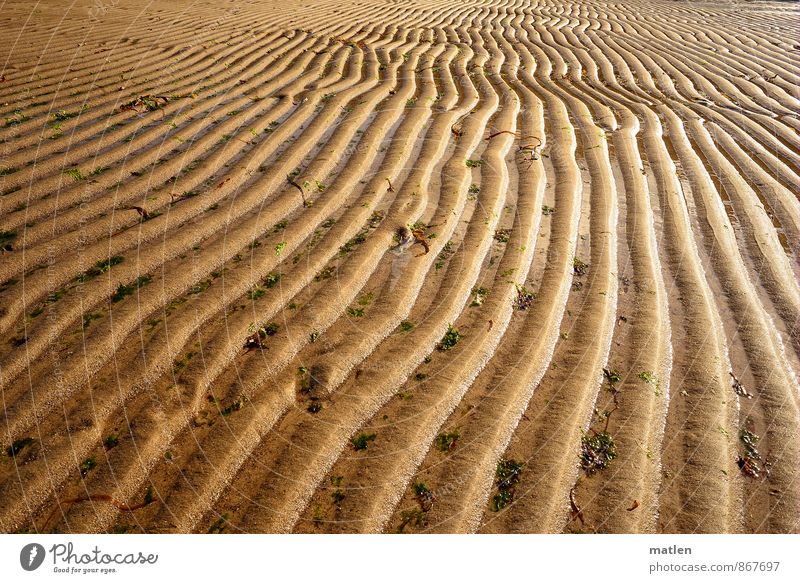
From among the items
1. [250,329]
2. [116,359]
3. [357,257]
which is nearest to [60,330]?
[116,359]

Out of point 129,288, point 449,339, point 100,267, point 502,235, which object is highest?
point 502,235

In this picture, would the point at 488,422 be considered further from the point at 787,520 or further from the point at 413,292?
the point at 787,520

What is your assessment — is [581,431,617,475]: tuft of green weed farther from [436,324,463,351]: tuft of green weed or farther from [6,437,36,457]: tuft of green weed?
[6,437,36,457]: tuft of green weed

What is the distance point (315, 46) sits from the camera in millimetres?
12758

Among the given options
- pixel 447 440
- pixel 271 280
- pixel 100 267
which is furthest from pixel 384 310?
pixel 100 267

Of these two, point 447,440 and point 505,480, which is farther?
point 447,440

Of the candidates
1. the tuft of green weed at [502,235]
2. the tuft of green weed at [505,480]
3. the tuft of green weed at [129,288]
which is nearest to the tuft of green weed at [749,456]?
→ the tuft of green weed at [505,480]

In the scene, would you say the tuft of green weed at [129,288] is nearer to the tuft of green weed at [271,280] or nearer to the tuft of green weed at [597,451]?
the tuft of green weed at [271,280]

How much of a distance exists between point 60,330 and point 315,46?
36.3ft

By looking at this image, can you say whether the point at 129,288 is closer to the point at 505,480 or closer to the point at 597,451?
the point at 505,480

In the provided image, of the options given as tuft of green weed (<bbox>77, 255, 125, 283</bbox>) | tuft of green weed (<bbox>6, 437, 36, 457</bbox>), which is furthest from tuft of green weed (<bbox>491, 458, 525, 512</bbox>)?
tuft of green weed (<bbox>77, 255, 125, 283</bbox>)
